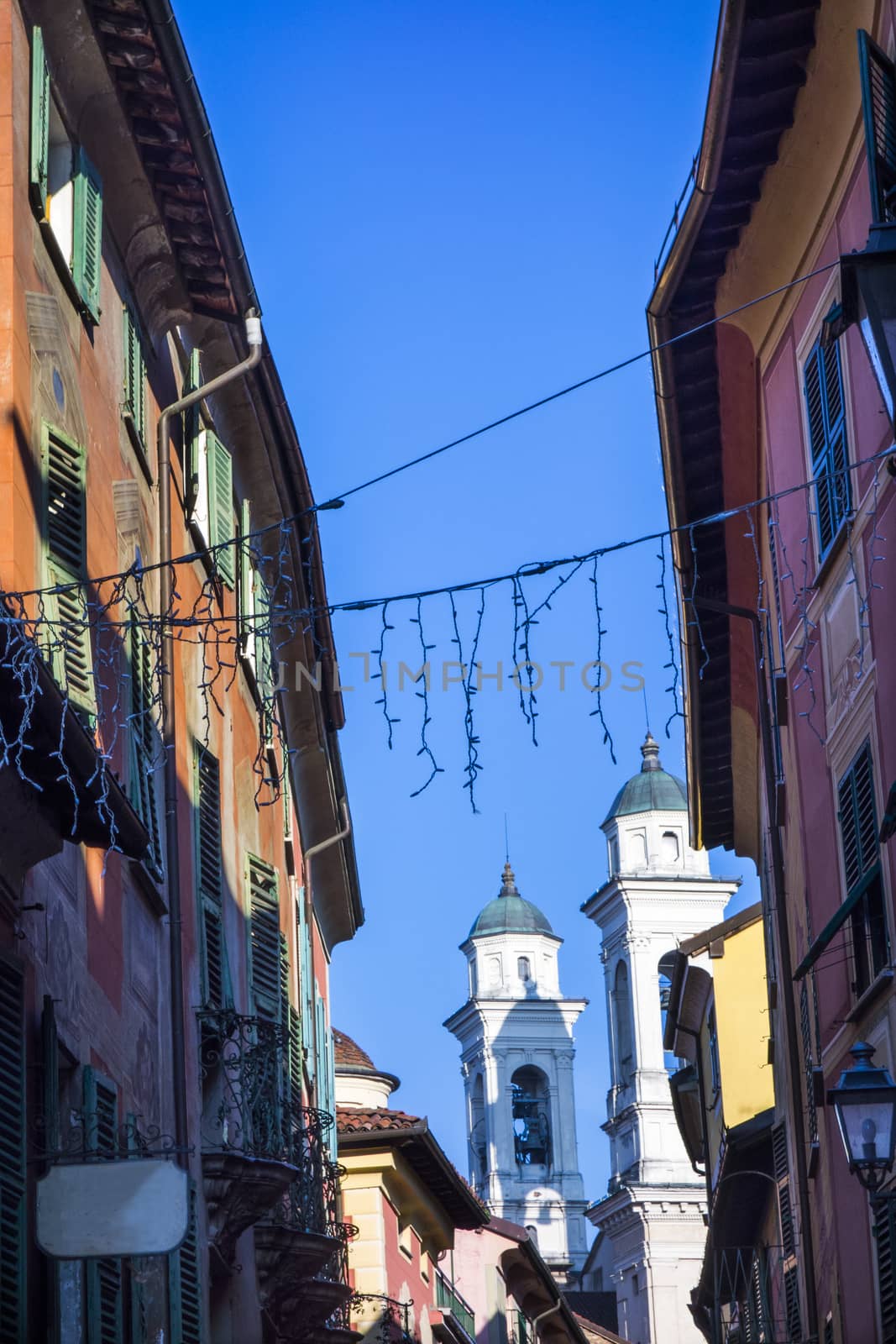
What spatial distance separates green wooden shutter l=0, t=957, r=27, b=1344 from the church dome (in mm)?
69913

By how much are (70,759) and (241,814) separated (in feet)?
29.8

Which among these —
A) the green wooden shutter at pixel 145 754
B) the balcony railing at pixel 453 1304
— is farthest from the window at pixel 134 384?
the balcony railing at pixel 453 1304

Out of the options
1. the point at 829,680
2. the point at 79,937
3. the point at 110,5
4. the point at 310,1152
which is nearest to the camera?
the point at 79,937

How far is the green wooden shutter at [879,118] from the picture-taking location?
998cm

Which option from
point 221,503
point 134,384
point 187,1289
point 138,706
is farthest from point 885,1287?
point 221,503

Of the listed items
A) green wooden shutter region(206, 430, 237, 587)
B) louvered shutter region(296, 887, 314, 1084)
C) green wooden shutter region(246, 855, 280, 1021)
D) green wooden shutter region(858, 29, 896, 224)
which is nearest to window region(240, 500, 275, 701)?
green wooden shutter region(206, 430, 237, 587)

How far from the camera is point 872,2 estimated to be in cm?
1216

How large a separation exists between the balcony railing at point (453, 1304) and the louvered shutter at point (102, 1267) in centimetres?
2540

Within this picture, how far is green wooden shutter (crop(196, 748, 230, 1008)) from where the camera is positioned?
1512 cm

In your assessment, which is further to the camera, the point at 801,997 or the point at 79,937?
the point at 801,997

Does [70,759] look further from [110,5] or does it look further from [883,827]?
[110,5]

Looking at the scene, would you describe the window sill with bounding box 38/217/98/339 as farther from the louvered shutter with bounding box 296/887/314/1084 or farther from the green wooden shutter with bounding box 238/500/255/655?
the louvered shutter with bounding box 296/887/314/1084

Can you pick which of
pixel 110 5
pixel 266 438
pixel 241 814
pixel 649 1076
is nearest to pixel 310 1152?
pixel 241 814

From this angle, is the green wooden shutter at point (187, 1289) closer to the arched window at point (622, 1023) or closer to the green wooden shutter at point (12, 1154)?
the green wooden shutter at point (12, 1154)
